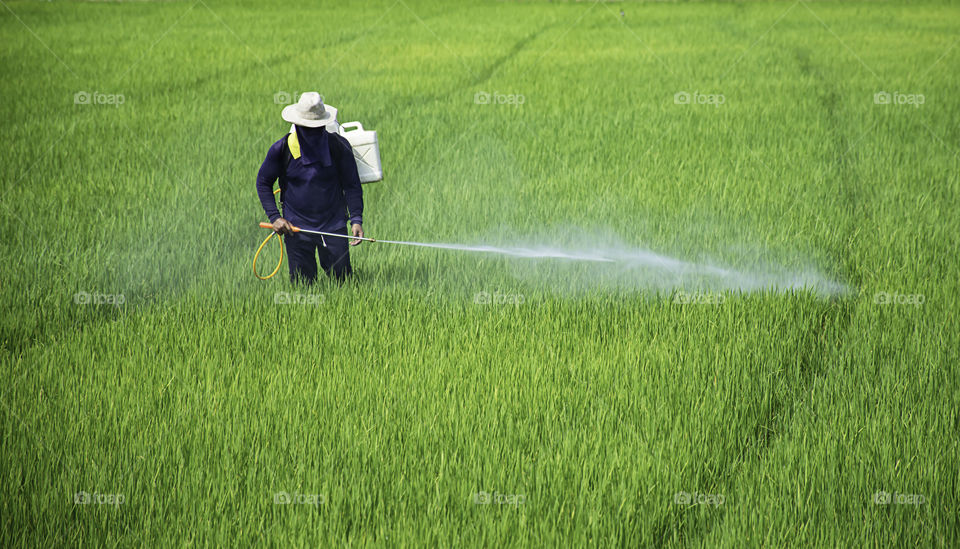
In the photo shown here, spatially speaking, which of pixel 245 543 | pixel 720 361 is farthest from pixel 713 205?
pixel 245 543

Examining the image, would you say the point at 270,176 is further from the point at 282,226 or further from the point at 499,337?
the point at 499,337

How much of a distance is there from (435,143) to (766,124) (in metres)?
3.47

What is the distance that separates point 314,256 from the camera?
4035 millimetres

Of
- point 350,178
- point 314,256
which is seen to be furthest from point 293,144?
point 314,256

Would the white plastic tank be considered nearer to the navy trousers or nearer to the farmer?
the farmer

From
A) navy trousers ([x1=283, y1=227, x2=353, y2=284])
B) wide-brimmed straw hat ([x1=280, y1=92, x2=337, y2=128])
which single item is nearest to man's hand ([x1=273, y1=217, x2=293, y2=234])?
navy trousers ([x1=283, y1=227, x2=353, y2=284])

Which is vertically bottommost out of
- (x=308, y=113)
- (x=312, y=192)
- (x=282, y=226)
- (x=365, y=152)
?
(x=282, y=226)

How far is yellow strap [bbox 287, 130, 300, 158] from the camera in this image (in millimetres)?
3721

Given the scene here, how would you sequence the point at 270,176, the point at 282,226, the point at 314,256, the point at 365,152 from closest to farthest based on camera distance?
1. the point at 282,226
2. the point at 270,176
3. the point at 365,152
4. the point at 314,256

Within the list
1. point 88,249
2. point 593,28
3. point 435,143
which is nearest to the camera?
point 88,249

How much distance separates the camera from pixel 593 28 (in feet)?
57.1

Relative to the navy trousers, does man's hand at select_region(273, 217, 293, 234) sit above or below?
above

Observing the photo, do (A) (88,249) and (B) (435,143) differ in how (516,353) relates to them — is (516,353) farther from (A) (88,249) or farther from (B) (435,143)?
(B) (435,143)

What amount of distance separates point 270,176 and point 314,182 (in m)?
0.22
